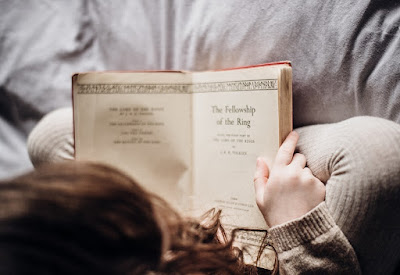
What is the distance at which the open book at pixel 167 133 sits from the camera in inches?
23.2

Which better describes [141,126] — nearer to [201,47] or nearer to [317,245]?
[201,47]

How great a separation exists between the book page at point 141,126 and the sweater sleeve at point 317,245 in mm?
203

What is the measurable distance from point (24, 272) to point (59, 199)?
77 mm

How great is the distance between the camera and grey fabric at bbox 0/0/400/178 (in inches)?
20.8

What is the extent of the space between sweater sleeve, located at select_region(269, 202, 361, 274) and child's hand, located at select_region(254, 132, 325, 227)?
0.02m

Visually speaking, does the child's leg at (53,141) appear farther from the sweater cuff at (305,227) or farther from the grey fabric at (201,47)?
the sweater cuff at (305,227)

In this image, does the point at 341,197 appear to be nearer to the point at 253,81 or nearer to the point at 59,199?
the point at 253,81

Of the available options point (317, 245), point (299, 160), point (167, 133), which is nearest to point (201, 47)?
point (167, 133)

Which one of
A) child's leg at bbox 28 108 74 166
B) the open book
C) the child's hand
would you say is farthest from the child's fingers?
child's leg at bbox 28 108 74 166

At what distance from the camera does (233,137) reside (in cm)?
58

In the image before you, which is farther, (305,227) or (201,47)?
(201,47)

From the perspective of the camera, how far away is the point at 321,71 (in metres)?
0.56

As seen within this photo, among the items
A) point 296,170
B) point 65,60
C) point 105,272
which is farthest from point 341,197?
point 65,60

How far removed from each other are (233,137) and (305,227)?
19 cm
